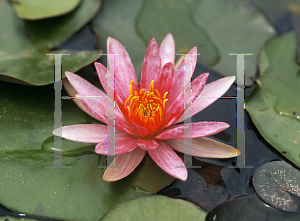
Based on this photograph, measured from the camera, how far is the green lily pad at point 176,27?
102 inches

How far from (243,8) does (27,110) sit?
8.68 ft

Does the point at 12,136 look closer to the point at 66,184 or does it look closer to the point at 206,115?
the point at 66,184

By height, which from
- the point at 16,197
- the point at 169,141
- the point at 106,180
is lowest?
the point at 16,197

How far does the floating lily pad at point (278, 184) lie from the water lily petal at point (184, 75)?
2.89 ft

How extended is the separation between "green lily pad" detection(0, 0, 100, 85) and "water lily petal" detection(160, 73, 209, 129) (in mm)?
911

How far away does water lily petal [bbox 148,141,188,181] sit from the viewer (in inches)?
61.2

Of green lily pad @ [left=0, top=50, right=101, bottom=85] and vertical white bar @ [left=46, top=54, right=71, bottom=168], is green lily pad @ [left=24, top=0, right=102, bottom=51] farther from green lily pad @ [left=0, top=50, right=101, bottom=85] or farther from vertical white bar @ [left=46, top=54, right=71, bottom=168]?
vertical white bar @ [left=46, top=54, right=71, bottom=168]

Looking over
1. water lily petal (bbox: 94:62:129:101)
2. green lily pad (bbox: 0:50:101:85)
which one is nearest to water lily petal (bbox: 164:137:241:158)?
water lily petal (bbox: 94:62:129:101)

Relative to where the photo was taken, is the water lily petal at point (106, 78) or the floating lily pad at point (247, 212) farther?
the water lily petal at point (106, 78)

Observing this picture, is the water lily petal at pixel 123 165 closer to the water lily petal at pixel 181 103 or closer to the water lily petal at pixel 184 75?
the water lily petal at pixel 181 103

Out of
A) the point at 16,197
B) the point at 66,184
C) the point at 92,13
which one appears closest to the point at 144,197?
the point at 66,184

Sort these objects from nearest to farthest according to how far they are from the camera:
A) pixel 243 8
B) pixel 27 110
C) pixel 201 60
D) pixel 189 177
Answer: pixel 189 177
pixel 27 110
pixel 201 60
pixel 243 8

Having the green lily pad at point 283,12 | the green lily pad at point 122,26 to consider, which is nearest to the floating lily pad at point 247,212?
the green lily pad at point 122,26

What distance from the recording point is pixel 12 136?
184 centimetres
